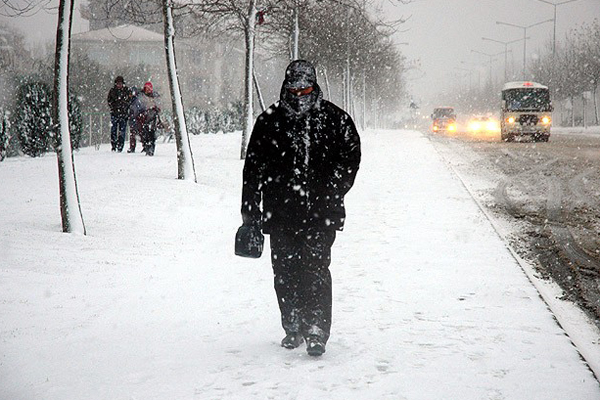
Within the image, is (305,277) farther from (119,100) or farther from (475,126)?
(475,126)

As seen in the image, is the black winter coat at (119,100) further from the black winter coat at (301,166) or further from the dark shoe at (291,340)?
the dark shoe at (291,340)

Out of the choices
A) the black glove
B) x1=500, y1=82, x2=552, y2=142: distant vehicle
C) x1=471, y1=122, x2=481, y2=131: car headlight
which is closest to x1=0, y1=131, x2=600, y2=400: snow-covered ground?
the black glove

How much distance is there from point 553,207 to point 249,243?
821 centimetres

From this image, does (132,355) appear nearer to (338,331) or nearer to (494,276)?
(338,331)

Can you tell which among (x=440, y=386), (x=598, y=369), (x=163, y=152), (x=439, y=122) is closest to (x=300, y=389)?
(x=440, y=386)

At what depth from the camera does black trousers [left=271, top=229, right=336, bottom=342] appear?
429 centimetres

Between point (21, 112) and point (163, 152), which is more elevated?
point (21, 112)

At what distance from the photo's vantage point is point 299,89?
418 centimetres

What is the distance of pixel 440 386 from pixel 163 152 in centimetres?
1543

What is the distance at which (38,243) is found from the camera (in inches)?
281

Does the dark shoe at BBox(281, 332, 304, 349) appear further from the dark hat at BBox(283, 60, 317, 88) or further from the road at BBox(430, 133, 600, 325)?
the road at BBox(430, 133, 600, 325)

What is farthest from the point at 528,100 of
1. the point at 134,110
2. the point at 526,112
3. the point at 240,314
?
the point at 240,314

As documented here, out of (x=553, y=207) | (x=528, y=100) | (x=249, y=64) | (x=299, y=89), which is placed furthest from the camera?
(x=528, y=100)

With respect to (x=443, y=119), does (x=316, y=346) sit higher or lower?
lower
